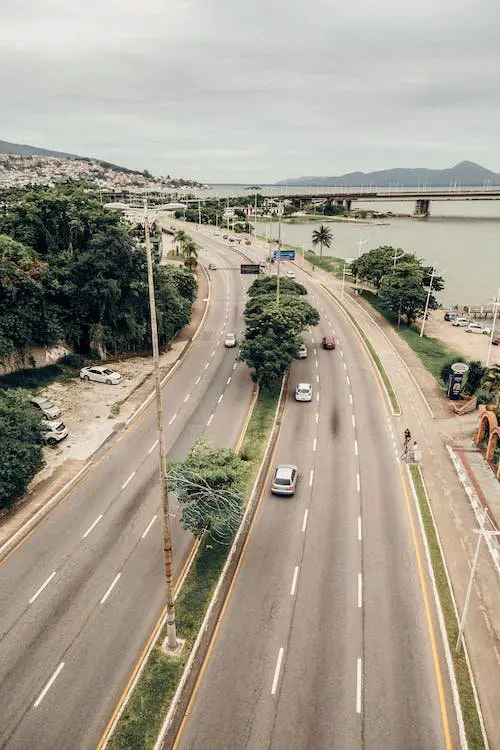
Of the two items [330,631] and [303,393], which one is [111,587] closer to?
[330,631]

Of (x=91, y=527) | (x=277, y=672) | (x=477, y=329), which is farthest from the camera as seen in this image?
(x=477, y=329)

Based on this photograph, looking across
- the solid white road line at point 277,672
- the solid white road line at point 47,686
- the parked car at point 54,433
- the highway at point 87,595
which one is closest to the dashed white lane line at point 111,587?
the highway at point 87,595

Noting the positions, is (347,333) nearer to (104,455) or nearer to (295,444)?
(295,444)

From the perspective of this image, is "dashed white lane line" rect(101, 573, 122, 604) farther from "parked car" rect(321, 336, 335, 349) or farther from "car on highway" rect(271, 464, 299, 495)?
"parked car" rect(321, 336, 335, 349)

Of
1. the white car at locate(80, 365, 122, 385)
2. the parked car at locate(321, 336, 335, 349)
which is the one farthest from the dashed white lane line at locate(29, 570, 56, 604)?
the parked car at locate(321, 336, 335, 349)

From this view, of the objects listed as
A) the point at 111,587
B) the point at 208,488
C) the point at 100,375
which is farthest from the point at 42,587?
the point at 100,375

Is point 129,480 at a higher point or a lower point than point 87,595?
higher
